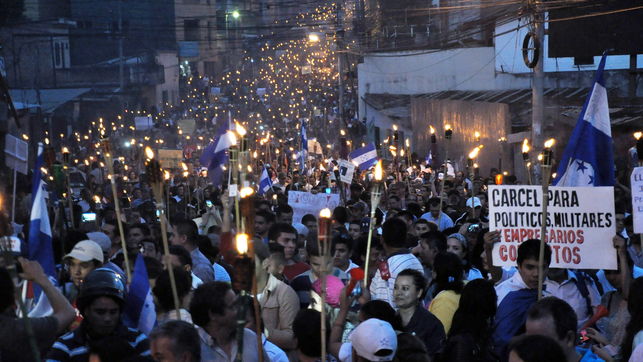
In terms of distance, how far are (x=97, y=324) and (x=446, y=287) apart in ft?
8.72

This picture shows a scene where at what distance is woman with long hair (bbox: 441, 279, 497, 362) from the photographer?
600 centimetres

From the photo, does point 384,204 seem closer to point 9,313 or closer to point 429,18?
point 9,313

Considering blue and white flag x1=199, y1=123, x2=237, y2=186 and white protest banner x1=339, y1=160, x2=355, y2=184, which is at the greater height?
blue and white flag x1=199, y1=123, x2=237, y2=186

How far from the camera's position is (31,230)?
792 cm

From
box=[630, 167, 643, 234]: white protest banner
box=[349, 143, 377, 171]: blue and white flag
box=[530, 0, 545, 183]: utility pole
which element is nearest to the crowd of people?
box=[630, 167, 643, 234]: white protest banner

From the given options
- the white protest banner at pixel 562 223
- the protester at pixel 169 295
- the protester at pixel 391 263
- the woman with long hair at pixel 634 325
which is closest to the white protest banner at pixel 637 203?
the white protest banner at pixel 562 223

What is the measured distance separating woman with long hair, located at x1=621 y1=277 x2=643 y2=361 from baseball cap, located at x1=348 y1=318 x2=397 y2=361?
51.8 inches

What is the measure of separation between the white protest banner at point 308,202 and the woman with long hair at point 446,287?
6775 mm

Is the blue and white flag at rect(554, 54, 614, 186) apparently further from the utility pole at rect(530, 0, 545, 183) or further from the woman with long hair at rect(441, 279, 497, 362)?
the utility pole at rect(530, 0, 545, 183)

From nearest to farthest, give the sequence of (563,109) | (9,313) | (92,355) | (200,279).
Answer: (92,355) → (9,313) → (200,279) → (563,109)

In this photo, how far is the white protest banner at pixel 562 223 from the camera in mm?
8055

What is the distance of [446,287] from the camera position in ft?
25.1

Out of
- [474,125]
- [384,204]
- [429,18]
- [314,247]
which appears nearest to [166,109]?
[429,18]

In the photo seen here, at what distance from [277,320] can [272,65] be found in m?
104
